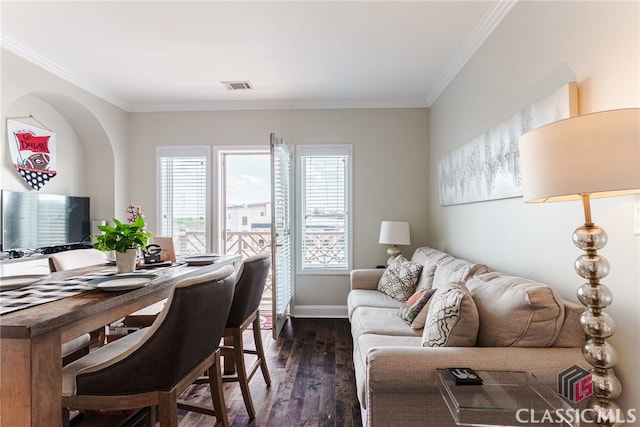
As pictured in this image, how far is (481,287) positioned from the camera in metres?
1.87

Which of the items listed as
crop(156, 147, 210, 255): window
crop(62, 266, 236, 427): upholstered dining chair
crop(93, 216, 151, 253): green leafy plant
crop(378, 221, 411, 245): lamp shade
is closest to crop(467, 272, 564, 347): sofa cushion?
crop(62, 266, 236, 427): upholstered dining chair

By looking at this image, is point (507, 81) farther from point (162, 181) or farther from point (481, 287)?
point (162, 181)

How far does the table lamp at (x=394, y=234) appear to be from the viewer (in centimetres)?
399

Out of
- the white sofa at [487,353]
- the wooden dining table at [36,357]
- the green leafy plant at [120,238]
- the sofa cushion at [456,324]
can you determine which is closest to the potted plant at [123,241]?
the green leafy plant at [120,238]

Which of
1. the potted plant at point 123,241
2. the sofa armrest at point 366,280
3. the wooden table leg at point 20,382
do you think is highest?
the potted plant at point 123,241

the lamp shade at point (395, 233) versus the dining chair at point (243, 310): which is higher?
the lamp shade at point (395, 233)

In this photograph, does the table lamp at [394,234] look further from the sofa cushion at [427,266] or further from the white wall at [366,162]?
the sofa cushion at [427,266]

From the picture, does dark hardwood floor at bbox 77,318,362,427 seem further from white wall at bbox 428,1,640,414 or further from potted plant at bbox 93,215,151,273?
white wall at bbox 428,1,640,414

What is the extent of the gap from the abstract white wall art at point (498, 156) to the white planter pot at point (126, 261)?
2296 mm

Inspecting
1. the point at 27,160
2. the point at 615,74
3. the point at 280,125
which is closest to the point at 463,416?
the point at 615,74

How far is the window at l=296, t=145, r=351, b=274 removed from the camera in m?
4.40

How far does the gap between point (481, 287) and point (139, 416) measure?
1.88 m

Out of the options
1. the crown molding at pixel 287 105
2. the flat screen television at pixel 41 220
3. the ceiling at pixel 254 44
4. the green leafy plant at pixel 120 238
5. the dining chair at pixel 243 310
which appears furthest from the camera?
the crown molding at pixel 287 105

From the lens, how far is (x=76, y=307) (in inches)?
51.8
